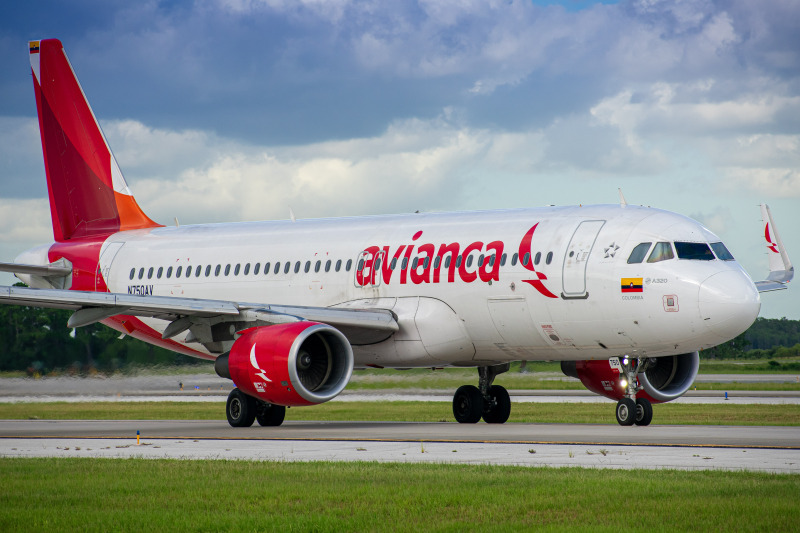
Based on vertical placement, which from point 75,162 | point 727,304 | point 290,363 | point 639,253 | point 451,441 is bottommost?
point 451,441

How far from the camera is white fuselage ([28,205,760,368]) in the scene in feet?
69.8

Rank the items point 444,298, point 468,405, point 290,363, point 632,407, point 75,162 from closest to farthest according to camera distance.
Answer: point 290,363 → point 632,407 → point 444,298 → point 468,405 → point 75,162

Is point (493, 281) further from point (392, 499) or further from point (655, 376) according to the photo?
point (392, 499)

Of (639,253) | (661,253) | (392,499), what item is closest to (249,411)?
(639,253)

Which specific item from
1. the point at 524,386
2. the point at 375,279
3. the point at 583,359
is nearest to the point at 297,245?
the point at 375,279

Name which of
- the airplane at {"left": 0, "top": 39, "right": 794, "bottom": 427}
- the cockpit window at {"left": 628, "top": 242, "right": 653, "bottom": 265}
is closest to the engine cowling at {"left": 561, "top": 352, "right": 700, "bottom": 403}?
the airplane at {"left": 0, "top": 39, "right": 794, "bottom": 427}

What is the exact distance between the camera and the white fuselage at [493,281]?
838 inches

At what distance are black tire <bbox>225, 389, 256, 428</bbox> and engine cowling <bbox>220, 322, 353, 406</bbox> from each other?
1.67 meters

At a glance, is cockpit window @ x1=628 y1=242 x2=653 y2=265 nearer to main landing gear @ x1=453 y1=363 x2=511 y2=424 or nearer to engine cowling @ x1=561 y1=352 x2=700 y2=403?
engine cowling @ x1=561 y1=352 x2=700 y2=403

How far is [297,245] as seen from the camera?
1094 inches

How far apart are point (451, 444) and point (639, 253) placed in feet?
19.6

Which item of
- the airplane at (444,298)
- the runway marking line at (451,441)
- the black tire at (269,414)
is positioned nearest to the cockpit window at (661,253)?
the airplane at (444,298)

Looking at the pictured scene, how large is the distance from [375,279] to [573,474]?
12.8 meters

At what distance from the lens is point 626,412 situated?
71.9 feet
